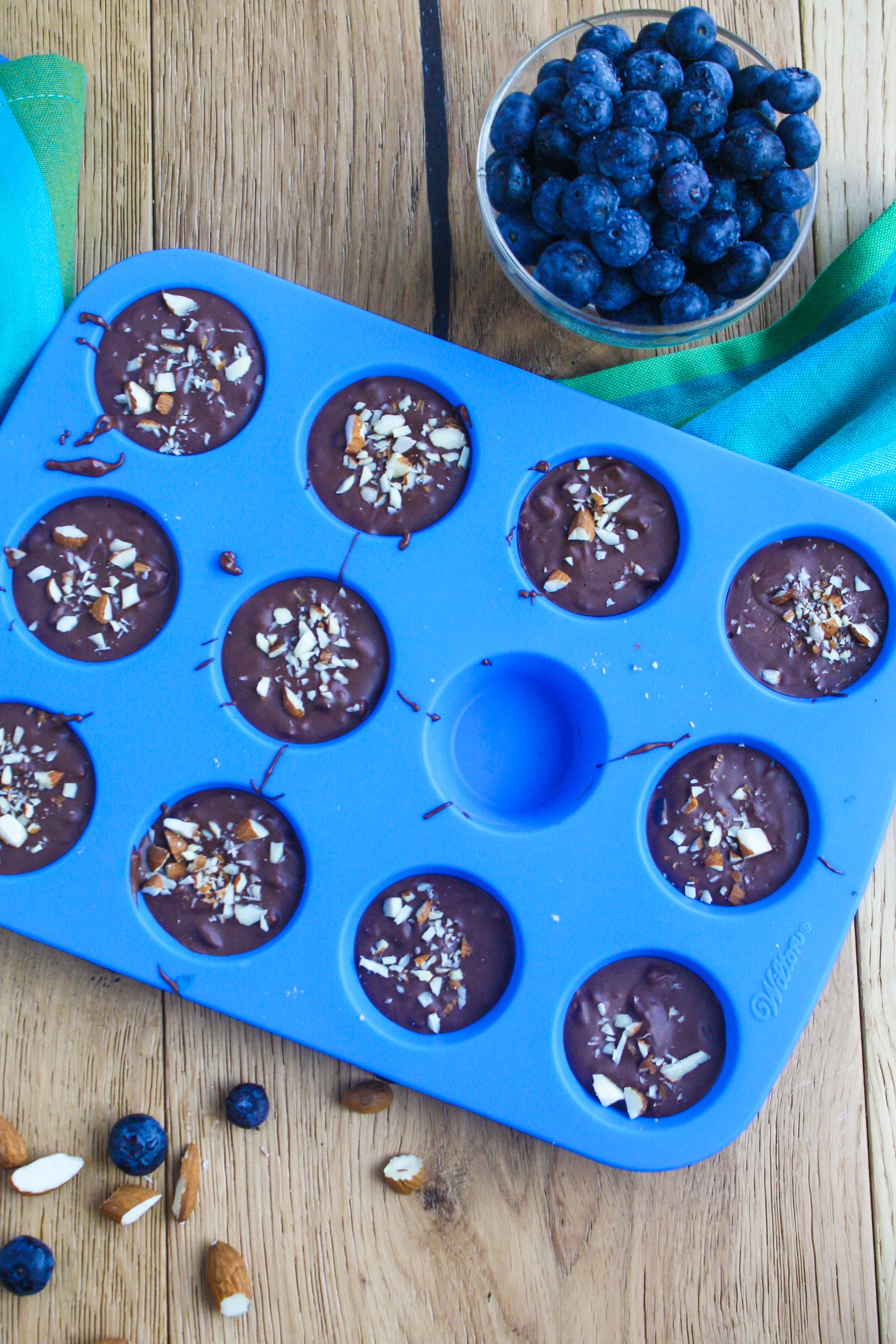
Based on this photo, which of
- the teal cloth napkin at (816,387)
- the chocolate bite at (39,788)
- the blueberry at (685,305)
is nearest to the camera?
the blueberry at (685,305)

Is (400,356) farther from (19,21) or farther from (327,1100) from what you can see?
(327,1100)

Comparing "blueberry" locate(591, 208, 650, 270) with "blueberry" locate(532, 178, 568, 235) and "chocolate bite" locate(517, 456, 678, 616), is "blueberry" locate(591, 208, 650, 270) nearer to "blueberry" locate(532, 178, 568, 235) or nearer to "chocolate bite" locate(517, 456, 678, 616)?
"blueberry" locate(532, 178, 568, 235)

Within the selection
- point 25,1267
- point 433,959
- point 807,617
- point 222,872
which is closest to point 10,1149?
point 25,1267

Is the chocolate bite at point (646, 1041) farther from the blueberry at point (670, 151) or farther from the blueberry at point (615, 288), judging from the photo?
the blueberry at point (670, 151)

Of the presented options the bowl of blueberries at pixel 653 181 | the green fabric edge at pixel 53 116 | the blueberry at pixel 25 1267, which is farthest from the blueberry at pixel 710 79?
the blueberry at pixel 25 1267

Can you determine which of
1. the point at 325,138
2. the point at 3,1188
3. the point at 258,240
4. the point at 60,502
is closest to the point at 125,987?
the point at 3,1188

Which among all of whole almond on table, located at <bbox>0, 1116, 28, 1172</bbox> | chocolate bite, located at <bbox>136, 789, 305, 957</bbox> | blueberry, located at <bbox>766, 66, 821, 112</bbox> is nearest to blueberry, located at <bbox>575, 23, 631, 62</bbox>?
blueberry, located at <bbox>766, 66, 821, 112</bbox>
